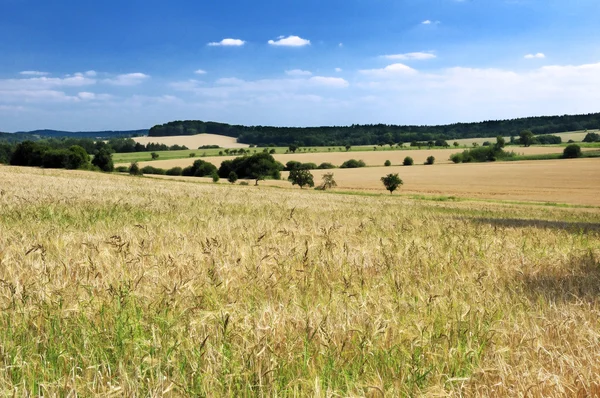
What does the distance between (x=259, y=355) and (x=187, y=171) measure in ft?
385

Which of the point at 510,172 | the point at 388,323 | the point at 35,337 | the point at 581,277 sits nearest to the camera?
the point at 35,337

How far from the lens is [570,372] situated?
2.53 meters

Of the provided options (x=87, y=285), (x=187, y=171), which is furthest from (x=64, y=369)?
(x=187, y=171)

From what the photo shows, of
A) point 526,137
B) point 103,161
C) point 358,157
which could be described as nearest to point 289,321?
point 103,161

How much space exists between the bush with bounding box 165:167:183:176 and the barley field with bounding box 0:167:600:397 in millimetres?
113078

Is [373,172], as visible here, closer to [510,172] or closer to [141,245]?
[510,172]

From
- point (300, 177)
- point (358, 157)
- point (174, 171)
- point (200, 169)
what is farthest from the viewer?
point (358, 157)

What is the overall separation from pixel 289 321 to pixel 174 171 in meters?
118

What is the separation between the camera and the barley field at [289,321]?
2355 millimetres

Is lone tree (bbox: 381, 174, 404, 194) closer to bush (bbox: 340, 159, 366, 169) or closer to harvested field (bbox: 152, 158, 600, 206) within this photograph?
harvested field (bbox: 152, 158, 600, 206)

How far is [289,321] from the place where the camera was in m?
3.11

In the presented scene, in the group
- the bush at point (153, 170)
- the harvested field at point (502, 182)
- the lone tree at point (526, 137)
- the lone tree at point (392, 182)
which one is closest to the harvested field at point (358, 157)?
the bush at point (153, 170)

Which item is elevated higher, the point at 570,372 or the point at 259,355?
the point at 259,355

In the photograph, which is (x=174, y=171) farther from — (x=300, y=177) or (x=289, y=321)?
(x=289, y=321)
